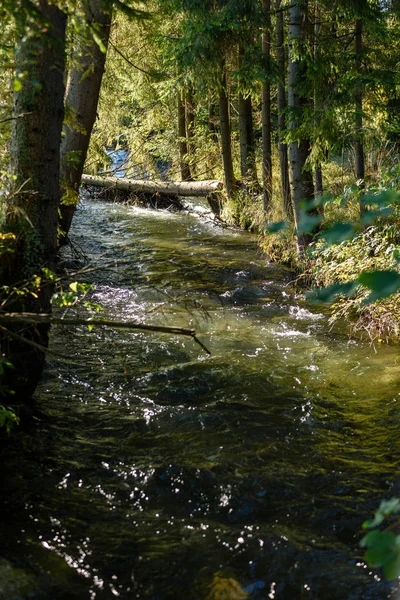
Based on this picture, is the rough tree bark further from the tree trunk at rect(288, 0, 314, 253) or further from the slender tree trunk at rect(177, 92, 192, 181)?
the tree trunk at rect(288, 0, 314, 253)

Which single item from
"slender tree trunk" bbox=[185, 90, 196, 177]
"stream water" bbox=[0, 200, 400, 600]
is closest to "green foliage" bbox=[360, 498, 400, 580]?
"stream water" bbox=[0, 200, 400, 600]

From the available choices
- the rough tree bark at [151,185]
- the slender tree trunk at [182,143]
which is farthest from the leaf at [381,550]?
the slender tree trunk at [182,143]

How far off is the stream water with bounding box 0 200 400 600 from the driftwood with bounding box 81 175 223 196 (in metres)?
9.07

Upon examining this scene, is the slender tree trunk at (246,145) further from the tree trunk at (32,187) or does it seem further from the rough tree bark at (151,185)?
the tree trunk at (32,187)

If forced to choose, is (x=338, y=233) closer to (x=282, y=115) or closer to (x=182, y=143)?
(x=282, y=115)

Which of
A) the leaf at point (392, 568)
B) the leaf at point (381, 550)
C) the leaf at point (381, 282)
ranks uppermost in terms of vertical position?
the leaf at point (381, 282)

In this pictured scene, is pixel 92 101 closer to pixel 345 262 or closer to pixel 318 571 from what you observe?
pixel 345 262

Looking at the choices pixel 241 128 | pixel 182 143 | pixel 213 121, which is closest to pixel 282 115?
pixel 241 128

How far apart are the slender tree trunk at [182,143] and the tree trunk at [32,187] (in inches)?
533

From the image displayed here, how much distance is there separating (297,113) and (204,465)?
258 inches

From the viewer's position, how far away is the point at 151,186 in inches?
677

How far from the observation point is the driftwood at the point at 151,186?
53.6 feet

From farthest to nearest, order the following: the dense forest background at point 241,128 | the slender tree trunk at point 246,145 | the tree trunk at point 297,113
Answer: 1. the slender tree trunk at point 246,145
2. the tree trunk at point 297,113
3. the dense forest background at point 241,128

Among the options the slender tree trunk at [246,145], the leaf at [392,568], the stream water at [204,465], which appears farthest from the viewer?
the slender tree trunk at [246,145]
